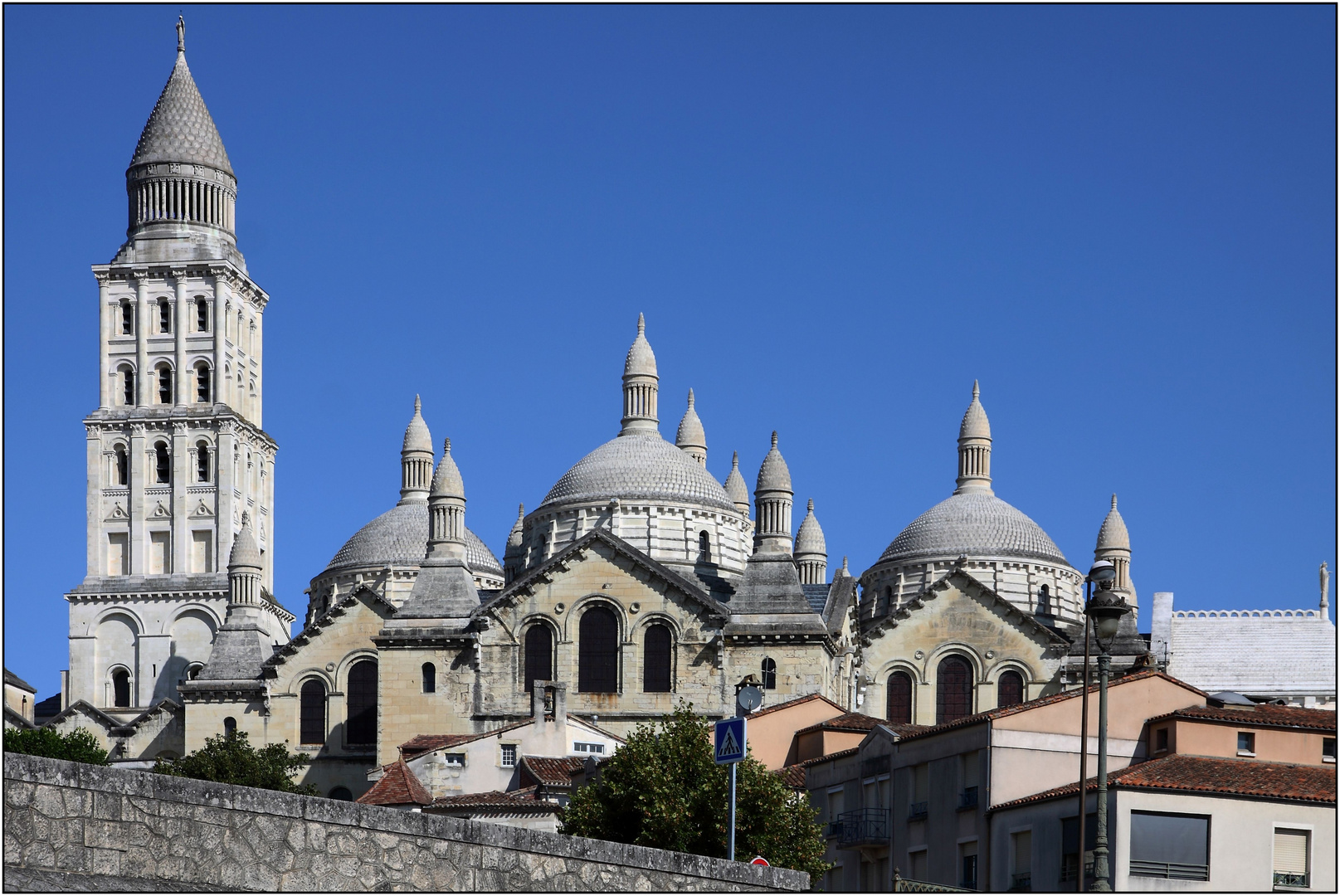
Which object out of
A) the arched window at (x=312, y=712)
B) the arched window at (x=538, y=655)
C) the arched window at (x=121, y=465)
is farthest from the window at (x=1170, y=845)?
the arched window at (x=121, y=465)

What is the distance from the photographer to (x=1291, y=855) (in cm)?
3288

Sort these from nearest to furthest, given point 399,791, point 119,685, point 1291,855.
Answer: point 1291,855 < point 399,791 < point 119,685

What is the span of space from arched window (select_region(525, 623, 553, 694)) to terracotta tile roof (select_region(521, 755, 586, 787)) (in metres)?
7.06

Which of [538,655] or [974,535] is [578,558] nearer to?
[538,655]

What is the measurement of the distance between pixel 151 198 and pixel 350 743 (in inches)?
1257

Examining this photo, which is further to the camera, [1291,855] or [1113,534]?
[1113,534]

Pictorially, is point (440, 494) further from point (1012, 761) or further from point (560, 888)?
point (560, 888)

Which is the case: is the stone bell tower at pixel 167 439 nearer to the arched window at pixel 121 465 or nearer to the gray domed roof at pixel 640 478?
the arched window at pixel 121 465

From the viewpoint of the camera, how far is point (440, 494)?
70062 millimetres

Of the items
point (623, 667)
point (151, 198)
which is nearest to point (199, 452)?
point (151, 198)

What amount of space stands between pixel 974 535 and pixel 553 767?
3274 centimetres

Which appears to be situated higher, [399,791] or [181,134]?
[181,134]

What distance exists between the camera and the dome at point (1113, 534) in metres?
87.3

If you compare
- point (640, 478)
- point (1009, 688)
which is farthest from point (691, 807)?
point (640, 478)
